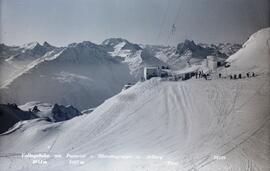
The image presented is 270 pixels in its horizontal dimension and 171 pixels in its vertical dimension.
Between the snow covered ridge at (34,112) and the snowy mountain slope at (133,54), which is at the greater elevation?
the snowy mountain slope at (133,54)

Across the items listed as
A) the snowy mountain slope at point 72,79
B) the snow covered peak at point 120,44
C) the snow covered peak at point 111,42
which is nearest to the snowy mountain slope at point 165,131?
the snowy mountain slope at point 72,79

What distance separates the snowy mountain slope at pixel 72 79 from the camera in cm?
610

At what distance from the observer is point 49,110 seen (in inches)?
241

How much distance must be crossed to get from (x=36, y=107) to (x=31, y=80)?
332 mm

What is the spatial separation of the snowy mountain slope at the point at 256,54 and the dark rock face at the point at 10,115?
247 cm

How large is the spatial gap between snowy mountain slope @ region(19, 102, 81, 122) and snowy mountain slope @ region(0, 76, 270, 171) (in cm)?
8

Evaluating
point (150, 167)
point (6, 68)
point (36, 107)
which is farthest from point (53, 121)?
point (150, 167)

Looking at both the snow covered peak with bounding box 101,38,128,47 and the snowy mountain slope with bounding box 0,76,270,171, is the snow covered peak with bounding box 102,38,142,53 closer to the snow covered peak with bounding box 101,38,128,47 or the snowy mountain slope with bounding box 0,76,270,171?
the snow covered peak with bounding box 101,38,128,47

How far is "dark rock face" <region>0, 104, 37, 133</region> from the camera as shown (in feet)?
19.7

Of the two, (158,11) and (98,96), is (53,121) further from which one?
(158,11)

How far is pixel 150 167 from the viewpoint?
562 cm

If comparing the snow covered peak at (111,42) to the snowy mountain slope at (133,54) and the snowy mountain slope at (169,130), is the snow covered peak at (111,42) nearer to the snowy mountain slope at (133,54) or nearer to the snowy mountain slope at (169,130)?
the snowy mountain slope at (133,54)

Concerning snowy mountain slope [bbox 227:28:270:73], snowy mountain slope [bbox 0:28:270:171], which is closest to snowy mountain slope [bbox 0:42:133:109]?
snowy mountain slope [bbox 0:28:270:171]

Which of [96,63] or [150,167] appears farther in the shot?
[96,63]
